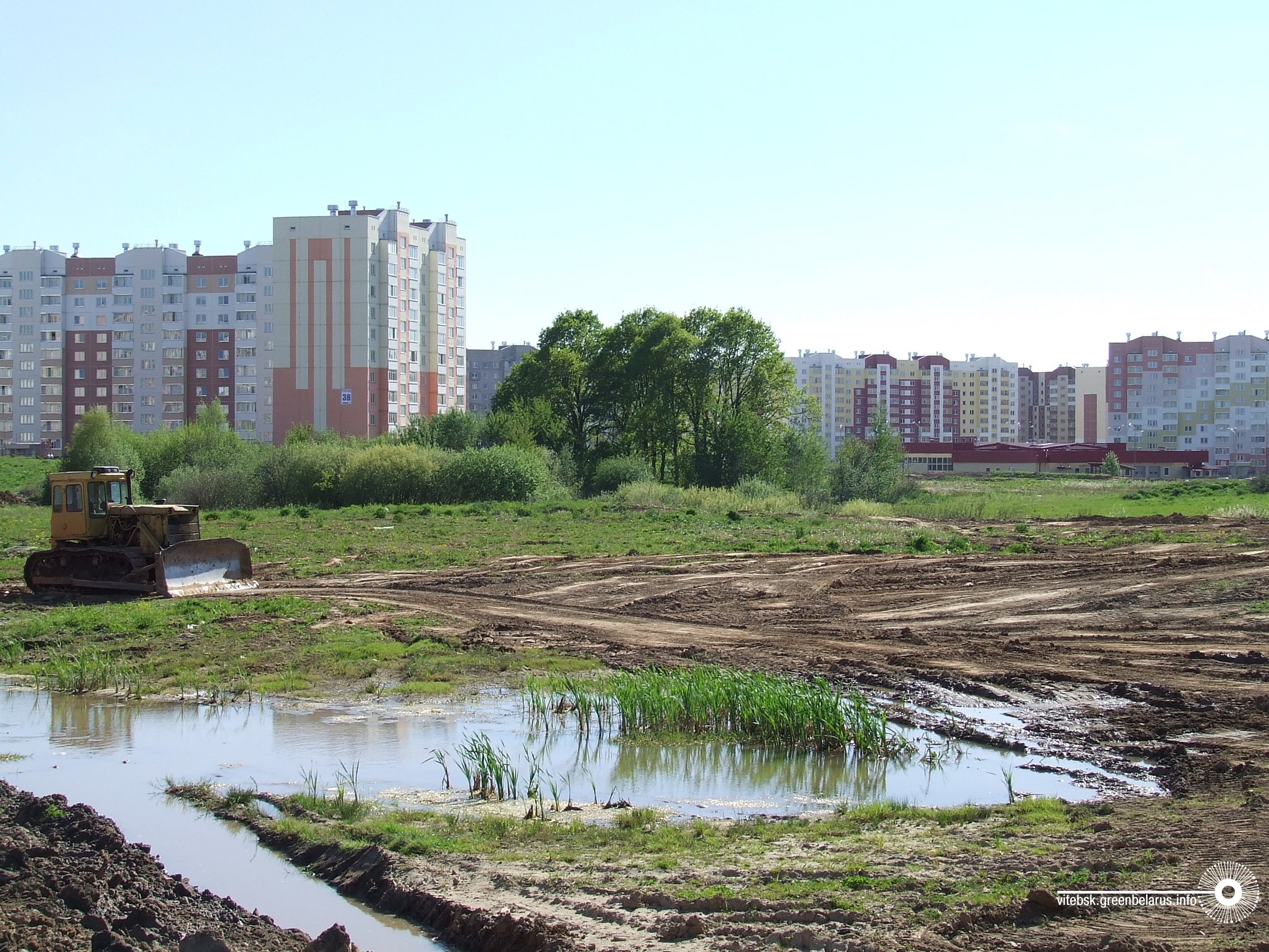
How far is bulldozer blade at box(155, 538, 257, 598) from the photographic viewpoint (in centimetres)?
2305

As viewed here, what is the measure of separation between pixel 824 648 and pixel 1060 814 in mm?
8675

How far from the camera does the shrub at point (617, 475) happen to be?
202 ft

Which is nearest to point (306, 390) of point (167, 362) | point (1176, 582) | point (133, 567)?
point (167, 362)

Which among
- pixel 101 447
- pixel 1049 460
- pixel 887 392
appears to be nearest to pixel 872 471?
pixel 101 447

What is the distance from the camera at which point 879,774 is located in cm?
1123

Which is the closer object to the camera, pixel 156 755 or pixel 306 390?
pixel 156 755

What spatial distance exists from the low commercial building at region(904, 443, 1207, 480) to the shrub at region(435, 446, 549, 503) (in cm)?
7222

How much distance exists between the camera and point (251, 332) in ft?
340

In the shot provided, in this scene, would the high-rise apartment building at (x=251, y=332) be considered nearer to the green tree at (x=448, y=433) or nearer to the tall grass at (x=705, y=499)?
the green tree at (x=448, y=433)

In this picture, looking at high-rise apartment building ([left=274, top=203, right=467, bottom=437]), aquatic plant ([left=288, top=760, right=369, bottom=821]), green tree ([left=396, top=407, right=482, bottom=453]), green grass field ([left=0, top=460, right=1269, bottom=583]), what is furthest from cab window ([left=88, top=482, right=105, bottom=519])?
high-rise apartment building ([left=274, top=203, right=467, bottom=437])

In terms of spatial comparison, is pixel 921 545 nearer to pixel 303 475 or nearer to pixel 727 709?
pixel 727 709

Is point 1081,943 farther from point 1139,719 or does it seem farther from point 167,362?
point 167,362

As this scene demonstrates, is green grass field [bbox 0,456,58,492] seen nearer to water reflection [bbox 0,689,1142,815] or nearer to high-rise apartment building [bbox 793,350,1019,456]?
water reflection [bbox 0,689,1142,815]

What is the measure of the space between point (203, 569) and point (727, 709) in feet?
48.4
